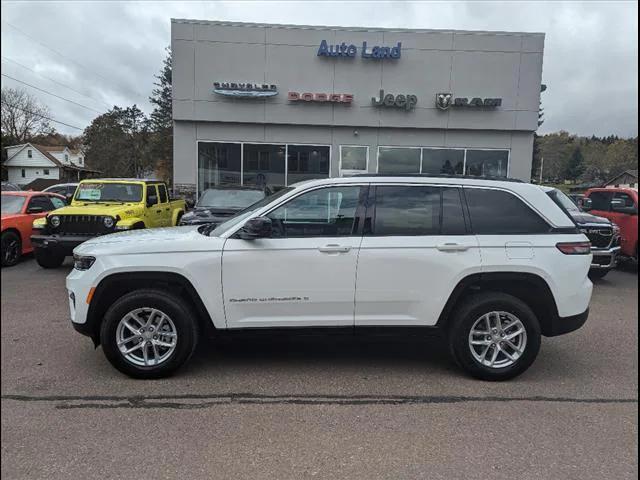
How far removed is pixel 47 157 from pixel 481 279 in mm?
77999

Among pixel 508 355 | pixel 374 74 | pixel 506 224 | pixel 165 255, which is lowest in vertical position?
pixel 508 355

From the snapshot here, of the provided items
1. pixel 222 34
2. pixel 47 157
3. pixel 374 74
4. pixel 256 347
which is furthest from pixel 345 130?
pixel 47 157

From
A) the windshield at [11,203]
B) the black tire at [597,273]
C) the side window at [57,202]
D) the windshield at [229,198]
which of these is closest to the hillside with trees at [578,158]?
the black tire at [597,273]

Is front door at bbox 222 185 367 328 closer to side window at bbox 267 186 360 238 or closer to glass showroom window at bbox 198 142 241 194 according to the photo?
side window at bbox 267 186 360 238

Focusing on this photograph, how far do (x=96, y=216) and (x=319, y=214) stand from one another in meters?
6.09

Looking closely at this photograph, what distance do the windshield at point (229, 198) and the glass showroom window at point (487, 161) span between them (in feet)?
36.7

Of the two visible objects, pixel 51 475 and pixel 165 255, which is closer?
pixel 51 475

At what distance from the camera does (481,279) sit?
4320 millimetres

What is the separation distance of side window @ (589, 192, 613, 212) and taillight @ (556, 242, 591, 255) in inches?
338

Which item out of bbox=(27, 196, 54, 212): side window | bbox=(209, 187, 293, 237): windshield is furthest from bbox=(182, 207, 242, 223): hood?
bbox=(209, 187, 293, 237): windshield

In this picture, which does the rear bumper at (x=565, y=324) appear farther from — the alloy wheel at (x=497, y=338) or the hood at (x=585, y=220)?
the hood at (x=585, y=220)

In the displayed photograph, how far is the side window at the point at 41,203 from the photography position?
10781mm

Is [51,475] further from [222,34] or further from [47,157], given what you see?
[47,157]

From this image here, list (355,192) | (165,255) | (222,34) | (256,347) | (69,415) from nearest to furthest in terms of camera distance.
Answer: (69,415)
(165,255)
(355,192)
(256,347)
(222,34)
